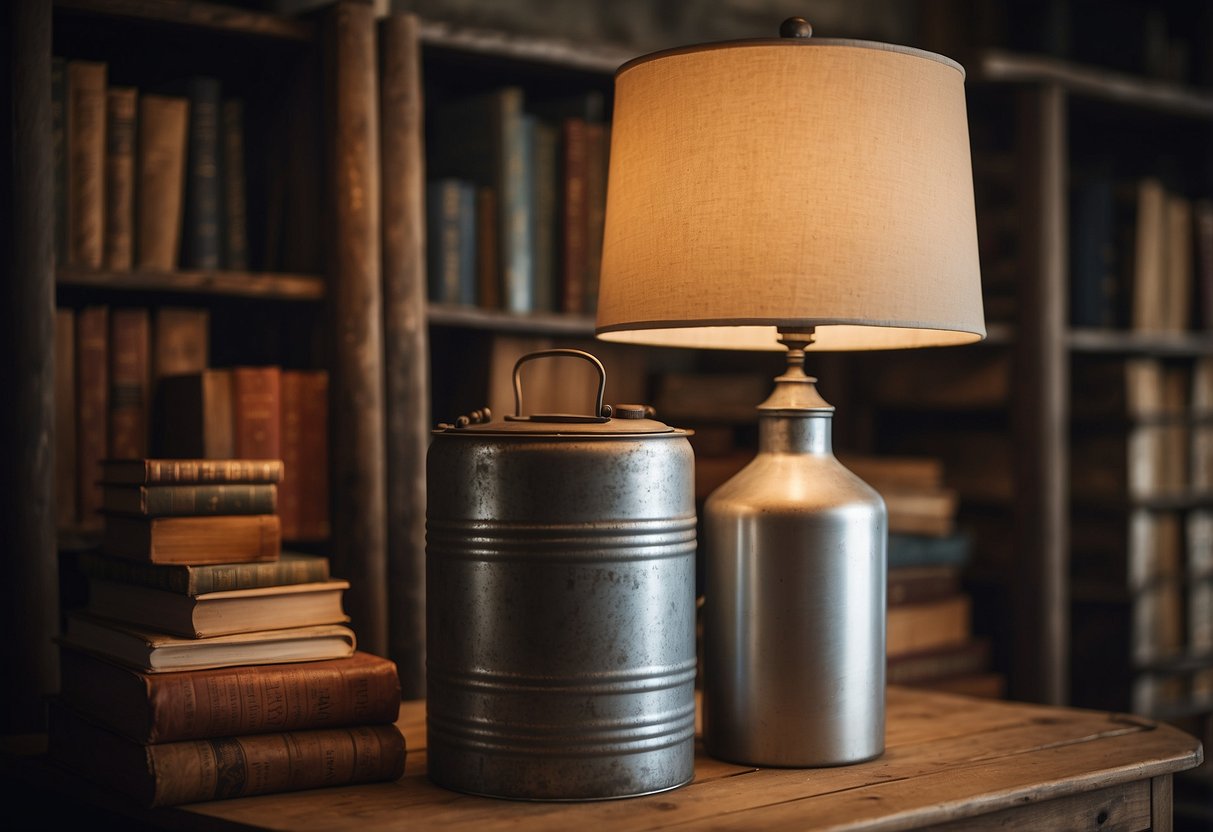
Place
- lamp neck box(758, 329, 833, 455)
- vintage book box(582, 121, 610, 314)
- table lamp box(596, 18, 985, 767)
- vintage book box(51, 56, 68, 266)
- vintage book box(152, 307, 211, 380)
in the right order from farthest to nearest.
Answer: vintage book box(582, 121, 610, 314)
vintage book box(152, 307, 211, 380)
vintage book box(51, 56, 68, 266)
lamp neck box(758, 329, 833, 455)
table lamp box(596, 18, 985, 767)

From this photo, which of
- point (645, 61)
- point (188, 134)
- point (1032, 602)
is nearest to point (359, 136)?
point (188, 134)

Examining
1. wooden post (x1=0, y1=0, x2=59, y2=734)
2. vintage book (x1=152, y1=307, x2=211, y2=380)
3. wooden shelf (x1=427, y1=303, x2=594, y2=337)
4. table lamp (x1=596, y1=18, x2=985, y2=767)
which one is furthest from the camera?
wooden shelf (x1=427, y1=303, x2=594, y2=337)

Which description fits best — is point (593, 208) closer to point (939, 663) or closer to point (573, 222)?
point (573, 222)

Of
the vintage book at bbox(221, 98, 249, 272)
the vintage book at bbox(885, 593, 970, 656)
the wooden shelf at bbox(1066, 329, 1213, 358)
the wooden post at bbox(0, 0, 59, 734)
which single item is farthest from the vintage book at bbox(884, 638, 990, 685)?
the wooden post at bbox(0, 0, 59, 734)

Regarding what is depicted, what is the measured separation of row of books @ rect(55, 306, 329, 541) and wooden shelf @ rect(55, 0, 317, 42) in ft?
1.20

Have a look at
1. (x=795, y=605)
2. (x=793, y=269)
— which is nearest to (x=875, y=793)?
(x=795, y=605)

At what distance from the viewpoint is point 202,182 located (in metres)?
1.77

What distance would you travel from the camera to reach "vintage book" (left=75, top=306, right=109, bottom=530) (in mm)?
1675

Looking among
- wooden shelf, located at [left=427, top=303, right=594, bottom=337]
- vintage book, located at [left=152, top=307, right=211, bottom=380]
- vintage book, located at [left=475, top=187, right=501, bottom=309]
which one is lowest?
vintage book, located at [left=152, top=307, right=211, bottom=380]

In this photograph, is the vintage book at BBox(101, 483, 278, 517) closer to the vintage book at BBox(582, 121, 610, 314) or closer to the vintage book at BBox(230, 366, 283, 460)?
the vintage book at BBox(230, 366, 283, 460)

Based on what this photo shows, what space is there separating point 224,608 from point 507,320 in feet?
2.40

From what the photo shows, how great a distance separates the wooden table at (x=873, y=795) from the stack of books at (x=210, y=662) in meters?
0.03

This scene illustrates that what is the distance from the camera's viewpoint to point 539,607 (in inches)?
47.6

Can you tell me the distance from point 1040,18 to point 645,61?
1.65m
